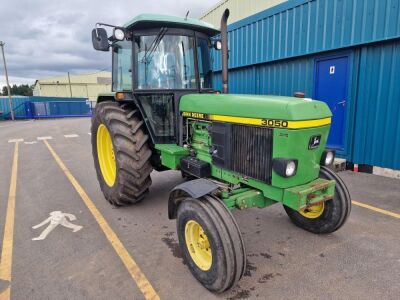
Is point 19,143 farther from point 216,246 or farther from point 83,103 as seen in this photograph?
point 83,103

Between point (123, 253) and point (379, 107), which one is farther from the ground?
point (379, 107)

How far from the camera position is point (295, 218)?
11.5ft

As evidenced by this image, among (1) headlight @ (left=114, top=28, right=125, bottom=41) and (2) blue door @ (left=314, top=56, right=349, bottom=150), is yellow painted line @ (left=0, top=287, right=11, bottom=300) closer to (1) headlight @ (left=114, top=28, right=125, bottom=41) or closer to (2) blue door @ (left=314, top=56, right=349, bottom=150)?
(1) headlight @ (left=114, top=28, right=125, bottom=41)

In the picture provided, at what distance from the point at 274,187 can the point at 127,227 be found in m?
1.96

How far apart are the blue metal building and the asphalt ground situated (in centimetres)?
126

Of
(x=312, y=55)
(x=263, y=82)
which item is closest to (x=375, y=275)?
(x=312, y=55)

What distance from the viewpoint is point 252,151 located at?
2670mm

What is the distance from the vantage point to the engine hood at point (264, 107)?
237 centimetres

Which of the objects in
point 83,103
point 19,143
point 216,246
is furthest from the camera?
point 83,103

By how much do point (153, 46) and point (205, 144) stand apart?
4.47 ft

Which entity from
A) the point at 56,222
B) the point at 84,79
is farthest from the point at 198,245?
the point at 84,79

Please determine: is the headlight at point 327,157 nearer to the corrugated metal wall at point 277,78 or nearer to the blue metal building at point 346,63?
the blue metal building at point 346,63

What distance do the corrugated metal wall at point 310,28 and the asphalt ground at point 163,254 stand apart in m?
2.81

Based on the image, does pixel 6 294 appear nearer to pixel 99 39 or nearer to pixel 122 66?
pixel 99 39
